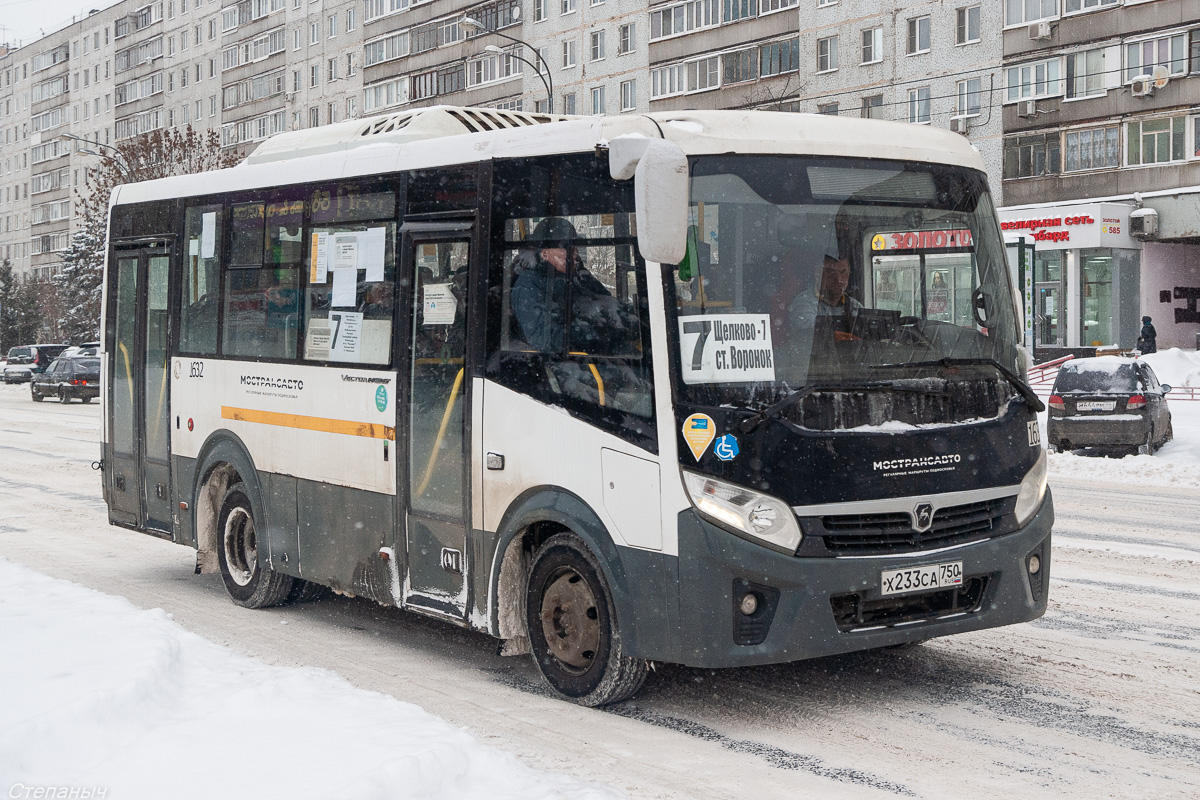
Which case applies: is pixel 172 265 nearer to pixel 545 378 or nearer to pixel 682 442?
pixel 545 378

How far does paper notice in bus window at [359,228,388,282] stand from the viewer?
7977 millimetres

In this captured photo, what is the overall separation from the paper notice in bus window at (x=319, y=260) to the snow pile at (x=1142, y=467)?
10751 millimetres

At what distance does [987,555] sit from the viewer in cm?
641

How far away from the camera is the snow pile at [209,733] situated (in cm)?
479

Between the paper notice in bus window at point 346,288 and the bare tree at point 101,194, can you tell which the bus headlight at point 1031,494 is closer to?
the paper notice in bus window at point 346,288

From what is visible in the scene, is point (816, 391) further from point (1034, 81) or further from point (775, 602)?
point (1034, 81)

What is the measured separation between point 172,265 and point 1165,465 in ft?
45.6

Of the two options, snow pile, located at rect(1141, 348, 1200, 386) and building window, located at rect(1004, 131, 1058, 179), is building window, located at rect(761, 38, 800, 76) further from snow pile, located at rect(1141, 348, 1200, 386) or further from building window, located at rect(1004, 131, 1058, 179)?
snow pile, located at rect(1141, 348, 1200, 386)

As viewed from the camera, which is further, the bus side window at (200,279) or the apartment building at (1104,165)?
the apartment building at (1104,165)

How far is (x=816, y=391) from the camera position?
19.8ft

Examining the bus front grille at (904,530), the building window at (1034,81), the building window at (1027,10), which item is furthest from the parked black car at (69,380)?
the bus front grille at (904,530)

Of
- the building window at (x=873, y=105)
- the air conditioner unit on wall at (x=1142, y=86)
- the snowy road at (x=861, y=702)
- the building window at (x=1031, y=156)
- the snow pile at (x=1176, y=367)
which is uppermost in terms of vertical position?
the building window at (x=873, y=105)

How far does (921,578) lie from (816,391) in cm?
95

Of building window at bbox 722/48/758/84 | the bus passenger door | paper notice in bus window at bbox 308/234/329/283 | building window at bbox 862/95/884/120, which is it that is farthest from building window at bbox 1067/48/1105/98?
the bus passenger door
